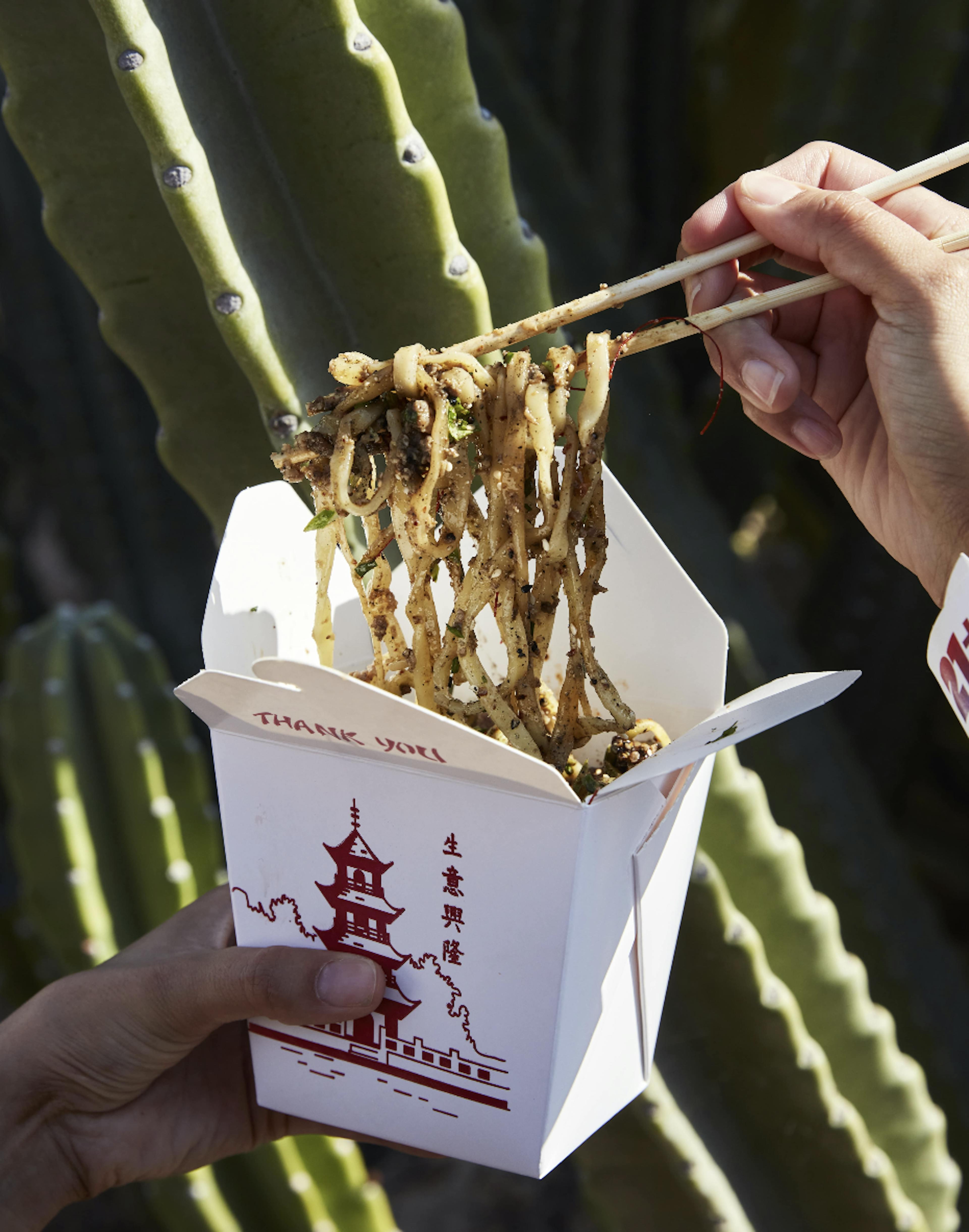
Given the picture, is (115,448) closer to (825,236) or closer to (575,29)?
(575,29)

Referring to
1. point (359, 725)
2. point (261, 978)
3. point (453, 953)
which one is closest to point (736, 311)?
point (359, 725)

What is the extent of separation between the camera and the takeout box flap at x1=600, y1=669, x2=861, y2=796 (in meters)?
0.64

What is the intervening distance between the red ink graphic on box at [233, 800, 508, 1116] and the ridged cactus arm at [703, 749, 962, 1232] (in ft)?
1.67

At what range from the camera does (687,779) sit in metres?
0.76

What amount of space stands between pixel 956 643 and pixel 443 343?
608 millimetres

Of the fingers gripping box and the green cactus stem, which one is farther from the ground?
the fingers gripping box

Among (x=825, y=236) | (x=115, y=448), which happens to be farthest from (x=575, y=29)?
(x=825, y=236)

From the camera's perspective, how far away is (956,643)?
2.33 ft

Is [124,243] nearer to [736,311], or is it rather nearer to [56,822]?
[736,311]

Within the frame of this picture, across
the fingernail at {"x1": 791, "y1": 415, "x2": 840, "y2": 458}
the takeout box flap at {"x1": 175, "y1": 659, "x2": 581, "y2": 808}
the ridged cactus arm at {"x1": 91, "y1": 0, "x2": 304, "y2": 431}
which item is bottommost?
the takeout box flap at {"x1": 175, "y1": 659, "x2": 581, "y2": 808}

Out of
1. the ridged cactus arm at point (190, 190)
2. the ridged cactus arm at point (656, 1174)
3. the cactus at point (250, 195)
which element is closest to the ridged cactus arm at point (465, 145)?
the cactus at point (250, 195)

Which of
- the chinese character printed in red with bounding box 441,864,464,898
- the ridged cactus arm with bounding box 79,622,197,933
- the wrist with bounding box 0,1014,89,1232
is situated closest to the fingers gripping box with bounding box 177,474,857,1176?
the chinese character printed in red with bounding box 441,864,464,898

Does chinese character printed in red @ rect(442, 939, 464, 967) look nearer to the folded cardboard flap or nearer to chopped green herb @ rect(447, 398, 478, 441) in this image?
the folded cardboard flap

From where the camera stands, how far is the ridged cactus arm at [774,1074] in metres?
1.14
